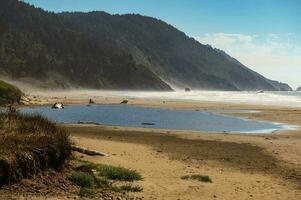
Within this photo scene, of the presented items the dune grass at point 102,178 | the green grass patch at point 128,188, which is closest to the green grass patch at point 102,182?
the dune grass at point 102,178

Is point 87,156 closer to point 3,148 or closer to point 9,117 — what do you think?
point 9,117

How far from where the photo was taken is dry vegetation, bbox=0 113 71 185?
13500 millimetres

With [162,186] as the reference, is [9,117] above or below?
above

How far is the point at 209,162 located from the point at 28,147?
10298 mm

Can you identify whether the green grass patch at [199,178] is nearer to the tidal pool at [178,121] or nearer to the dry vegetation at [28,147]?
the dry vegetation at [28,147]

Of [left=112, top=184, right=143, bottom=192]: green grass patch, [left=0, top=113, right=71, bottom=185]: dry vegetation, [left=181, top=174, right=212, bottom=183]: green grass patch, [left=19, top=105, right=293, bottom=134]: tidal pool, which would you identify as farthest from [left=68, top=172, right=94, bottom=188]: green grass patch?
[left=19, top=105, right=293, bottom=134]: tidal pool

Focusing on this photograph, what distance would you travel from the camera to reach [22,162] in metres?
13.9

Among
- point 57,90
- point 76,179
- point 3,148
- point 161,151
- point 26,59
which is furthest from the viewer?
point 26,59

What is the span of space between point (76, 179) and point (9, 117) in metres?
3.66

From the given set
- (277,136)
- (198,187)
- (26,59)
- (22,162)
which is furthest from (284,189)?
(26,59)

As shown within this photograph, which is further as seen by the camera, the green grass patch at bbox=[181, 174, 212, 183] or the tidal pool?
the tidal pool

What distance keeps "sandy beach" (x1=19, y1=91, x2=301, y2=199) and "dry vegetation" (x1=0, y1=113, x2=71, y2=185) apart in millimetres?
3031

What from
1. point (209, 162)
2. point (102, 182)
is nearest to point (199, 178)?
point (102, 182)

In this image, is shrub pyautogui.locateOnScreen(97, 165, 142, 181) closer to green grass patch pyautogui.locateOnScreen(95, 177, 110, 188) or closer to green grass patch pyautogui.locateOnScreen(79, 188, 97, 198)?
green grass patch pyautogui.locateOnScreen(95, 177, 110, 188)
